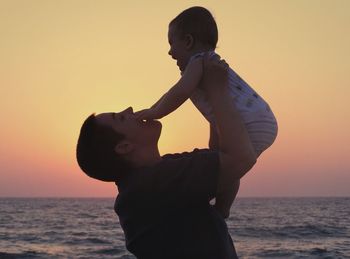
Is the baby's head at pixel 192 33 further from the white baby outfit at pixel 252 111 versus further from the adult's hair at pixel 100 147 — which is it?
the adult's hair at pixel 100 147

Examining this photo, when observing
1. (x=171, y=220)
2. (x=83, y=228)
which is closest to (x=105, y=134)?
(x=171, y=220)

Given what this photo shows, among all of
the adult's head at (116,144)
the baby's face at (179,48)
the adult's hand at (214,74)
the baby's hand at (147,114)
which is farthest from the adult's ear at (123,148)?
the baby's face at (179,48)

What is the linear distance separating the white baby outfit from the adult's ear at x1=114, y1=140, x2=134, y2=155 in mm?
406

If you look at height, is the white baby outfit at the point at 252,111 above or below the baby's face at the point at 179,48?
below

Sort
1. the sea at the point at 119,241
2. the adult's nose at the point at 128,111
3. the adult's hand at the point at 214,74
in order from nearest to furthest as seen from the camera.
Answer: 1. the adult's hand at the point at 214,74
2. the adult's nose at the point at 128,111
3. the sea at the point at 119,241

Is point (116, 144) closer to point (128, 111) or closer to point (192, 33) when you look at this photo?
point (128, 111)

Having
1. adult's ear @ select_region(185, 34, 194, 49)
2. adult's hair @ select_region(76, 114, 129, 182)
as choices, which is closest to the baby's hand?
adult's hair @ select_region(76, 114, 129, 182)

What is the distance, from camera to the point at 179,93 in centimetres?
256

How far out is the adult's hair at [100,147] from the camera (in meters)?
2.49

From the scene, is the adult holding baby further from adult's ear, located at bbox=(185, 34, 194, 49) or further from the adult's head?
adult's ear, located at bbox=(185, 34, 194, 49)

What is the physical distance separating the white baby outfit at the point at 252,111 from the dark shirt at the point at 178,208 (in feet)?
0.92

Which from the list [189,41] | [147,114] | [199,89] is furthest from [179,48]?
[147,114]

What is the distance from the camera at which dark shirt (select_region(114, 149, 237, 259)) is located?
7.70 ft

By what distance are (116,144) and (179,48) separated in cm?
55
